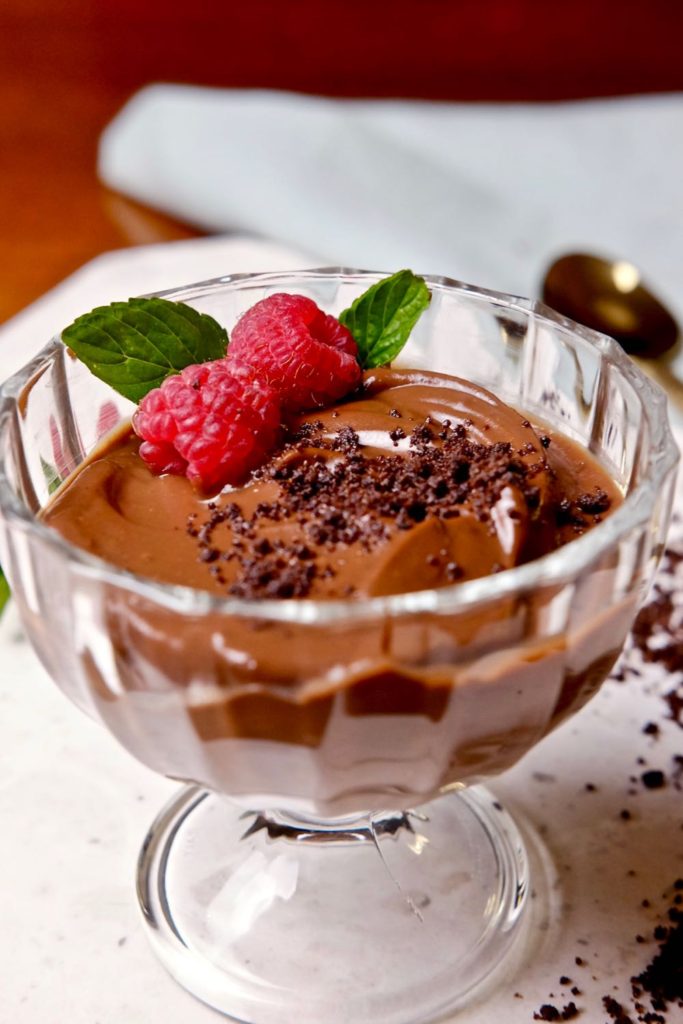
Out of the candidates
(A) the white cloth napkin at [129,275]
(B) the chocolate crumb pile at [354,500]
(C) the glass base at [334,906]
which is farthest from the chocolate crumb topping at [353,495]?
(A) the white cloth napkin at [129,275]

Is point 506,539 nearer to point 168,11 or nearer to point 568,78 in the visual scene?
point 568,78

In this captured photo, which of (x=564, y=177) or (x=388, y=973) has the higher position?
(x=564, y=177)

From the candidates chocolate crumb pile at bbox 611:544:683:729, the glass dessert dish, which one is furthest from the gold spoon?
the glass dessert dish

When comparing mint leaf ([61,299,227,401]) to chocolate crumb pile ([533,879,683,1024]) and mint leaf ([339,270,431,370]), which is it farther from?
chocolate crumb pile ([533,879,683,1024])

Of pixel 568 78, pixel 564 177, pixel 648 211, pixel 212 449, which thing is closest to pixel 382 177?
pixel 564 177

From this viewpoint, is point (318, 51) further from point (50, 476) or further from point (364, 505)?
point (364, 505)

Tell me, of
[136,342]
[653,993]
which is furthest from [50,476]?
[653,993]
